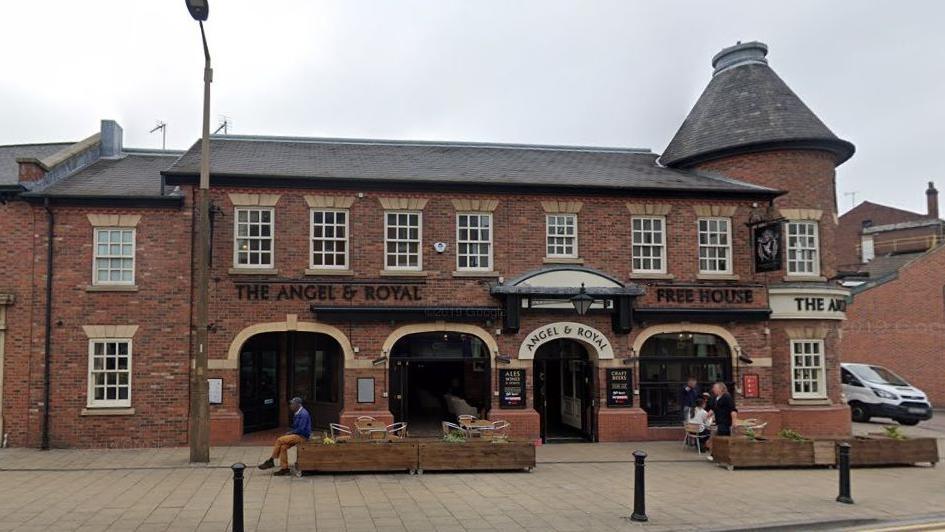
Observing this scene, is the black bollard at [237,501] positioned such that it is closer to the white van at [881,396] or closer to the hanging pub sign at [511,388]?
the hanging pub sign at [511,388]

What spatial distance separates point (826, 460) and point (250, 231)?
13450 millimetres

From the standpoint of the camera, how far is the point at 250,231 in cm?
1725

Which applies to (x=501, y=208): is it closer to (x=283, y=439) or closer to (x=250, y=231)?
(x=250, y=231)

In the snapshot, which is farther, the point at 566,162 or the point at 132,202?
the point at 566,162

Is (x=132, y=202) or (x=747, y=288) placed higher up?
(x=132, y=202)

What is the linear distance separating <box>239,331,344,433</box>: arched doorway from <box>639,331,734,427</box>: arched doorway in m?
7.93

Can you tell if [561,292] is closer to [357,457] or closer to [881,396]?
[357,457]

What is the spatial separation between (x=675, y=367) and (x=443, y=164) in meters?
8.07

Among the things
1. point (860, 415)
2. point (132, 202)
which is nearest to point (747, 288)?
point (860, 415)

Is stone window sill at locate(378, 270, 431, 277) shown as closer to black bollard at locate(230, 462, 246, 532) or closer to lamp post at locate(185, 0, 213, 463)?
lamp post at locate(185, 0, 213, 463)

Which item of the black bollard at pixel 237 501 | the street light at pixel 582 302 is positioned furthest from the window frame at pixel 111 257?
the street light at pixel 582 302

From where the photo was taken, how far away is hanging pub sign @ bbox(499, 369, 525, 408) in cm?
1755

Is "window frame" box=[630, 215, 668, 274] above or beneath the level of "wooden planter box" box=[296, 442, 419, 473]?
above

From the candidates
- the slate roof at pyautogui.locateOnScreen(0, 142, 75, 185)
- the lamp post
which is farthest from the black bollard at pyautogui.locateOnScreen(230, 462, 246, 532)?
the slate roof at pyautogui.locateOnScreen(0, 142, 75, 185)
